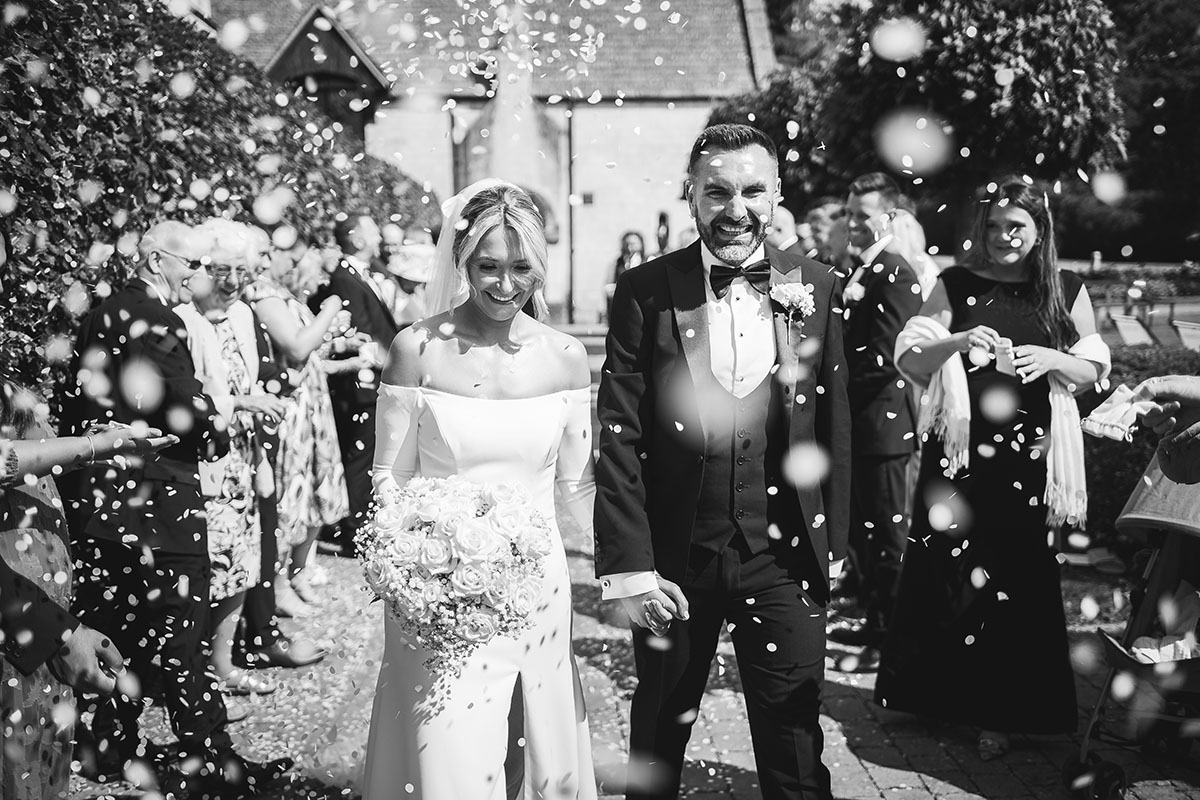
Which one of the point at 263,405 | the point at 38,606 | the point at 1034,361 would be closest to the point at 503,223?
the point at 38,606

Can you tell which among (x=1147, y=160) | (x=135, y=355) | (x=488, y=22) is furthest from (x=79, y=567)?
(x=1147, y=160)

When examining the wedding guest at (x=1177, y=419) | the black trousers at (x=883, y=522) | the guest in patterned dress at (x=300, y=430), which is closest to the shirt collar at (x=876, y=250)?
the black trousers at (x=883, y=522)

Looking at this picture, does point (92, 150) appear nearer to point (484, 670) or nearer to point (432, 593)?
point (432, 593)

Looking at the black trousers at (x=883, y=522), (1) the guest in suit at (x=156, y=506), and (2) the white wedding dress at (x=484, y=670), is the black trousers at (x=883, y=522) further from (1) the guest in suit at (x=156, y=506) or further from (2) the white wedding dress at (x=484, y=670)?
(1) the guest in suit at (x=156, y=506)

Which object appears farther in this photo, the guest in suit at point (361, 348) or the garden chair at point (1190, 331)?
the guest in suit at point (361, 348)

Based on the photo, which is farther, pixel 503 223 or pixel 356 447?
pixel 356 447

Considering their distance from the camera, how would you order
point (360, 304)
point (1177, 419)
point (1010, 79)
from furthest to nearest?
1. point (1010, 79)
2. point (360, 304)
3. point (1177, 419)

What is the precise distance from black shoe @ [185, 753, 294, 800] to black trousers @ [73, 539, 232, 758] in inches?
2.5

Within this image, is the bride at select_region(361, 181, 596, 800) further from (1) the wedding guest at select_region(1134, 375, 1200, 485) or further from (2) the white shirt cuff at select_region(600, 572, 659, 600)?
(1) the wedding guest at select_region(1134, 375, 1200, 485)

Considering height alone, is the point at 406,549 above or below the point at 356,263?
below

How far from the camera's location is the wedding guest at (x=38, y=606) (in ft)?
9.14

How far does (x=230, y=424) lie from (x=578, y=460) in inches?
68.2

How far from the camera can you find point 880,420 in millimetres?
5582

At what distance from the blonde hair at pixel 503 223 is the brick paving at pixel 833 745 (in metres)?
1.69
